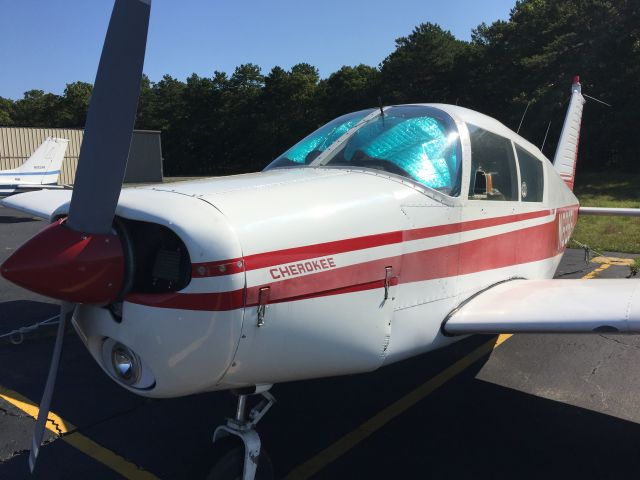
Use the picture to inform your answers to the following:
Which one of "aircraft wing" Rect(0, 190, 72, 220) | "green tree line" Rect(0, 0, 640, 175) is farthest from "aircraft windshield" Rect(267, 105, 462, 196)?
"green tree line" Rect(0, 0, 640, 175)

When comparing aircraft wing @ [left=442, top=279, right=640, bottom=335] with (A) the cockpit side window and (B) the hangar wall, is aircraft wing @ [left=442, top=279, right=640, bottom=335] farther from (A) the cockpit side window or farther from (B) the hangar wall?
(B) the hangar wall

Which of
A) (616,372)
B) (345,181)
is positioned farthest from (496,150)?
(616,372)

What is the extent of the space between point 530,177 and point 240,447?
10.5 ft

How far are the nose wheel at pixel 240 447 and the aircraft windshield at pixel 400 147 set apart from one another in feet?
4.90

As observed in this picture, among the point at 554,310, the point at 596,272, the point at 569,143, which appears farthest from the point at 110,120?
the point at 596,272

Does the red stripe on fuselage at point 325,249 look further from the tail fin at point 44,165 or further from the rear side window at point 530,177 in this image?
the tail fin at point 44,165

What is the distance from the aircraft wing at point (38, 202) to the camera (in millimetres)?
5230

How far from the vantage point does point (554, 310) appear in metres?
2.99

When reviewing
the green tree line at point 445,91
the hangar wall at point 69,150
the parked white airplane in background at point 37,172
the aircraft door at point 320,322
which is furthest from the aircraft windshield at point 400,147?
the hangar wall at point 69,150

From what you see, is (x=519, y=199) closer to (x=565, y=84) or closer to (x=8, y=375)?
(x=8, y=375)

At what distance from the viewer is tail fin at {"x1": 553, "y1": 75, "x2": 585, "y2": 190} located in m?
7.16

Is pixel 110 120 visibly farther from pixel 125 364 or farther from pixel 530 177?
pixel 530 177

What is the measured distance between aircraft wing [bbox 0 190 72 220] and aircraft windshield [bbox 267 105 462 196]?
2928 millimetres

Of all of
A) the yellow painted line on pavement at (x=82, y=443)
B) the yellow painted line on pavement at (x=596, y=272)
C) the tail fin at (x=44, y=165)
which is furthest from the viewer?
the tail fin at (x=44, y=165)
